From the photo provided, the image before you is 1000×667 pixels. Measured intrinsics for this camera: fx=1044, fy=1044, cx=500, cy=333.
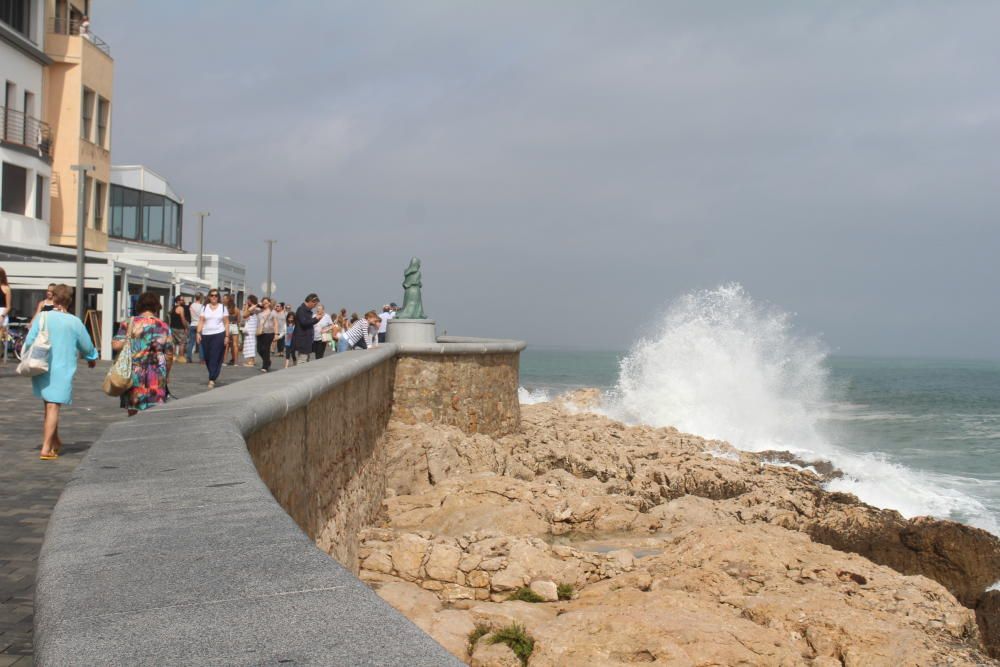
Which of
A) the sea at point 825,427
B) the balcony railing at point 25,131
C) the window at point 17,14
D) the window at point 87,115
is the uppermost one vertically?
the window at point 17,14

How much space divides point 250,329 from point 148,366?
43.5 feet

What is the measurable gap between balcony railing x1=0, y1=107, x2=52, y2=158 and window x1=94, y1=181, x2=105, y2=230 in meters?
2.86

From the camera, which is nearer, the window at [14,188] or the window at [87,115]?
the window at [14,188]

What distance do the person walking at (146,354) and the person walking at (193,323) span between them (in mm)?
13684

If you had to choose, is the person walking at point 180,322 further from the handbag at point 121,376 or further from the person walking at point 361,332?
the handbag at point 121,376

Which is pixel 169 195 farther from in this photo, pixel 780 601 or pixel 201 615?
pixel 201 615

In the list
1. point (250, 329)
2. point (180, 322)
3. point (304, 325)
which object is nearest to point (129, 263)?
point (180, 322)

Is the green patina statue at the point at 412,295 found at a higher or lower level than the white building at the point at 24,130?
lower

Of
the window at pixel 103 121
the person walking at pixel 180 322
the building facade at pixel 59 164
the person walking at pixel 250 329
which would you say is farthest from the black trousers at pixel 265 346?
the window at pixel 103 121

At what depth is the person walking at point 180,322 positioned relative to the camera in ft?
73.3

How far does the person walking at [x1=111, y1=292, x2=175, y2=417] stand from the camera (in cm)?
836

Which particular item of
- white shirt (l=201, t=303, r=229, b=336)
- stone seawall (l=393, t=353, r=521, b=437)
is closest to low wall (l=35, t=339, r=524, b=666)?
stone seawall (l=393, t=353, r=521, b=437)

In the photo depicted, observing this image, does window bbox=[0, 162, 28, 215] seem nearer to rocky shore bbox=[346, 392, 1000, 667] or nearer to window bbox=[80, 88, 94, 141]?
window bbox=[80, 88, 94, 141]

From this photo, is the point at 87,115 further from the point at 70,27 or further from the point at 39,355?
the point at 39,355
